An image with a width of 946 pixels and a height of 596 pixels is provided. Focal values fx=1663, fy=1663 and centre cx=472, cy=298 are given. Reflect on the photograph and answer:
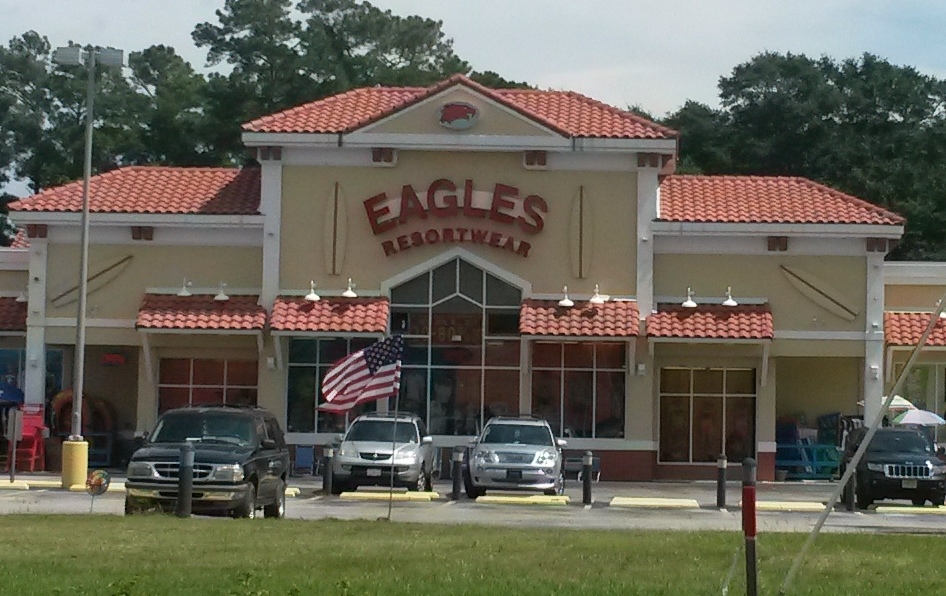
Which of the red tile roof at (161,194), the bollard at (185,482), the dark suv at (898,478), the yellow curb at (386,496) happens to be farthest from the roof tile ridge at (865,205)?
the bollard at (185,482)

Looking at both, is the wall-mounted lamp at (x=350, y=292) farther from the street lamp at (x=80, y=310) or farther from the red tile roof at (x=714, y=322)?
the street lamp at (x=80, y=310)

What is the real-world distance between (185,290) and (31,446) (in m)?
5.25

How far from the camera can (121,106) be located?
88625 millimetres

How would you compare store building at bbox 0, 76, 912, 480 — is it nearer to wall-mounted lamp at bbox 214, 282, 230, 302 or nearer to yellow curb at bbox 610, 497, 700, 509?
wall-mounted lamp at bbox 214, 282, 230, 302

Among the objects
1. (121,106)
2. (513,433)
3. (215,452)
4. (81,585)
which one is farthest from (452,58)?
(81,585)

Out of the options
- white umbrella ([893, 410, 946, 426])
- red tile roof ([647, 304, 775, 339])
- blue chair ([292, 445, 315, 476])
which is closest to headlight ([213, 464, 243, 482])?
blue chair ([292, 445, 315, 476])

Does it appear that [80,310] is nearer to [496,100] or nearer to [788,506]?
[496,100]

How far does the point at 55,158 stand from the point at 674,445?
170 ft

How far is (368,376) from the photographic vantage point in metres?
27.3

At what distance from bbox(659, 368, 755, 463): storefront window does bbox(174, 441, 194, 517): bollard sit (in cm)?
2072

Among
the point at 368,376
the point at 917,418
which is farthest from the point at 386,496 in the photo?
the point at 917,418

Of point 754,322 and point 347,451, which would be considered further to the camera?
point 754,322

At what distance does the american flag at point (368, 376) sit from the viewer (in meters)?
27.0

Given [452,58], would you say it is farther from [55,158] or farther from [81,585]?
[81,585]
